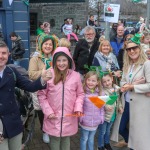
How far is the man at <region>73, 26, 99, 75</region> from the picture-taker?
4781 mm

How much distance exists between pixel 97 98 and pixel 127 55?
0.77 meters

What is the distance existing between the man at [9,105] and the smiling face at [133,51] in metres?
1.34

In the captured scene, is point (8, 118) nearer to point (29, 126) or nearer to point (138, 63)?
point (29, 126)

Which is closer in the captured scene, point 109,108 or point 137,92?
point 137,92

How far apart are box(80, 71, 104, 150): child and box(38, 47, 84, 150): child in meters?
0.27

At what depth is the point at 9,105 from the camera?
2592 millimetres

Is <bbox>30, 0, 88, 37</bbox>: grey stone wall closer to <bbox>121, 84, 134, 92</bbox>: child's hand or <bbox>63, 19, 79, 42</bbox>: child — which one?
<bbox>63, 19, 79, 42</bbox>: child

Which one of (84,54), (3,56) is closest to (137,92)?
(84,54)

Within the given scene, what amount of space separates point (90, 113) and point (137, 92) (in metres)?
0.65

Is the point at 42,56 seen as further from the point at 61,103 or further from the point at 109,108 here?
the point at 109,108

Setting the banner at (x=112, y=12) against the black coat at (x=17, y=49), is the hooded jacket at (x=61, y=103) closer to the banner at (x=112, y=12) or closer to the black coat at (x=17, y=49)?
the banner at (x=112, y=12)

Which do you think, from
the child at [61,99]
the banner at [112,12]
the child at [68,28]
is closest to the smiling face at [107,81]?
the child at [61,99]

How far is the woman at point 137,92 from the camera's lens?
3.47m

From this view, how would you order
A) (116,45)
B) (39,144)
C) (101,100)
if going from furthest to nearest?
(116,45), (39,144), (101,100)
